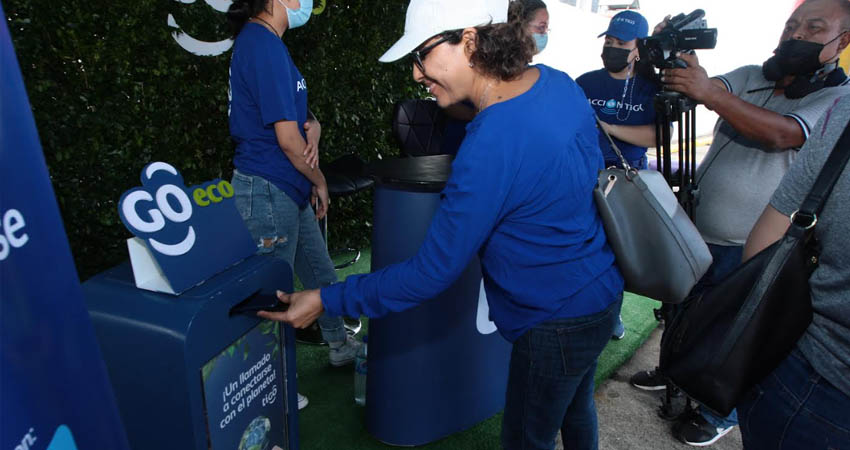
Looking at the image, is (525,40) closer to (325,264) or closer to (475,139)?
(475,139)

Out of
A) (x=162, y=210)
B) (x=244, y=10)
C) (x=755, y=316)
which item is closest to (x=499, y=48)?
(x=755, y=316)

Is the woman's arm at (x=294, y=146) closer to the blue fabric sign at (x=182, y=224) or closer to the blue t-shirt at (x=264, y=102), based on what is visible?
the blue t-shirt at (x=264, y=102)

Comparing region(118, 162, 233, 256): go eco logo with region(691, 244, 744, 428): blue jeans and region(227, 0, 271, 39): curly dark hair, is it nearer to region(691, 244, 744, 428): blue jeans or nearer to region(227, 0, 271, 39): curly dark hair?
region(227, 0, 271, 39): curly dark hair

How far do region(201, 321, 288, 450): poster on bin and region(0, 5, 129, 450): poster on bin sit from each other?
50cm

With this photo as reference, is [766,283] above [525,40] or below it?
below

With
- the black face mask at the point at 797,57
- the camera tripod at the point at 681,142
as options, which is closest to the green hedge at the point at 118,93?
the camera tripod at the point at 681,142

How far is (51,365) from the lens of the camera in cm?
59

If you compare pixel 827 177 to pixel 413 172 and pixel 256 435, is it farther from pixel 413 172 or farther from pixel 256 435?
pixel 256 435

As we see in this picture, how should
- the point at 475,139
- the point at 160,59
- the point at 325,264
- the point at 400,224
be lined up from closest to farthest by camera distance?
the point at 475,139 → the point at 400,224 → the point at 325,264 → the point at 160,59

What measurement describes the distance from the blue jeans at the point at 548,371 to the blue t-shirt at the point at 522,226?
31 mm

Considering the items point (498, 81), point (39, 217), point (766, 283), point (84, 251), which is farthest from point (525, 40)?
point (84, 251)

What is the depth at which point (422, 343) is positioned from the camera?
1.78 m

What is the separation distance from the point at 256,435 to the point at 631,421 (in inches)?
63.6

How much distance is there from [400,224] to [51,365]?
1.13m
